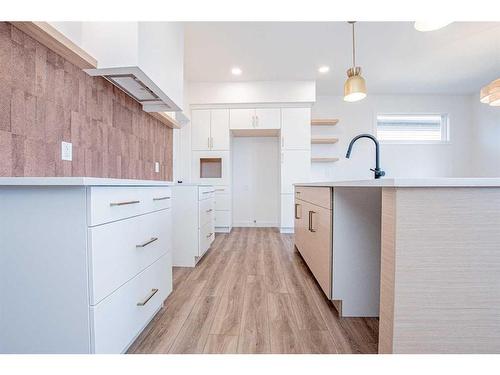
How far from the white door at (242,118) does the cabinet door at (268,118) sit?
0.28 ft

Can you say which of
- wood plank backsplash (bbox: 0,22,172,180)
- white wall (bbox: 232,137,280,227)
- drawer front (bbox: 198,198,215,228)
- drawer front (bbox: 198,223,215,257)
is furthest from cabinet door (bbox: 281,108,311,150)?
wood plank backsplash (bbox: 0,22,172,180)

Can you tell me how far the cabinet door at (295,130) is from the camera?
3.97 meters

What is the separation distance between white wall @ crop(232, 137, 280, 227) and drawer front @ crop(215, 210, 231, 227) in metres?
0.64

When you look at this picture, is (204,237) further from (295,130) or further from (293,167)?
(295,130)

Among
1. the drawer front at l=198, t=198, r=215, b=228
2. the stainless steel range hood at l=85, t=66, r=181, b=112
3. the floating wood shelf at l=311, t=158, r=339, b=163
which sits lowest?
the drawer front at l=198, t=198, r=215, b=228

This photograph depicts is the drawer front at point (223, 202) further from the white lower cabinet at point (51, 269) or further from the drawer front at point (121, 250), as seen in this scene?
the white lower cabinet at point (51, 269)

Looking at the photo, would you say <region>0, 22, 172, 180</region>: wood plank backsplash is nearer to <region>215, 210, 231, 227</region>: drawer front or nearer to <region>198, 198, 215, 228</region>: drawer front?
<region>198, 198, 215, 228</region>: drawer front

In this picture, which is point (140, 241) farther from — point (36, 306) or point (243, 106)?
point (243, 106)

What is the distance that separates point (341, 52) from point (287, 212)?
247 centimetres

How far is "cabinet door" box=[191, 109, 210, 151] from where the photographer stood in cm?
403

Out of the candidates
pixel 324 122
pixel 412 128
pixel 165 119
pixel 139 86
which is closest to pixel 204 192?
pixel 165 119

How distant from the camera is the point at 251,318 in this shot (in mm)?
1345

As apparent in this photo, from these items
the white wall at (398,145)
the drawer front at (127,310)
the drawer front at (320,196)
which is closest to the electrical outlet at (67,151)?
the drawer front at (127,310)
